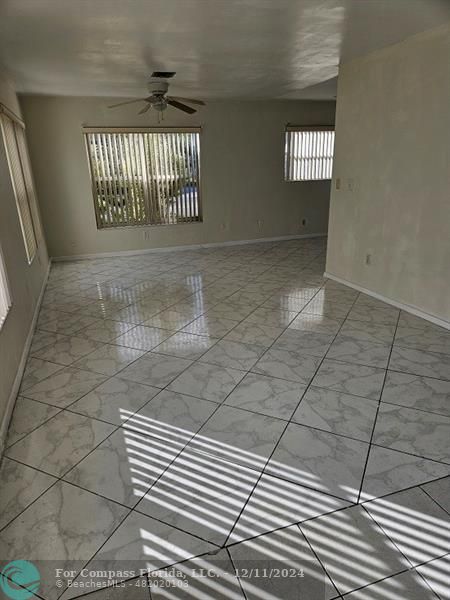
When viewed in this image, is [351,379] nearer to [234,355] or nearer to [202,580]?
Result: [234,355]

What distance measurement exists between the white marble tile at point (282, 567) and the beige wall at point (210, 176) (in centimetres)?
584

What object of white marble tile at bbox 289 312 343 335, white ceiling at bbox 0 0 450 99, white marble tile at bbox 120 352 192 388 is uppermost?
white ceiling at bbox 0 0 450 99

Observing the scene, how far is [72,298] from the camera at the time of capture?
15.4 feet

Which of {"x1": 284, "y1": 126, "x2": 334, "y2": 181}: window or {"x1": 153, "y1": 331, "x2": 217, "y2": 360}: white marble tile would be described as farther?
{"x1": 284, "y1": 126, "x2": 334, "y2": 181}: window

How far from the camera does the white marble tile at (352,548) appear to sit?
1.47 m

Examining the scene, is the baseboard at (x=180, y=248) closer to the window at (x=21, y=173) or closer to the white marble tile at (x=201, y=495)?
the window at (x=21, y=173)

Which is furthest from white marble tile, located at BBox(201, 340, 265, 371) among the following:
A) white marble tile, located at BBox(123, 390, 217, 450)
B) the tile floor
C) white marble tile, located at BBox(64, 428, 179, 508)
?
white marble tile, located at BBox(64, 428, 179, 508)

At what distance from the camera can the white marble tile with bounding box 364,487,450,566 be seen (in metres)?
1.56

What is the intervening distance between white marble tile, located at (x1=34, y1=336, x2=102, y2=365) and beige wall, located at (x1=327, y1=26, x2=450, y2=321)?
302 cm

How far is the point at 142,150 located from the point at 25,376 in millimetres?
4619

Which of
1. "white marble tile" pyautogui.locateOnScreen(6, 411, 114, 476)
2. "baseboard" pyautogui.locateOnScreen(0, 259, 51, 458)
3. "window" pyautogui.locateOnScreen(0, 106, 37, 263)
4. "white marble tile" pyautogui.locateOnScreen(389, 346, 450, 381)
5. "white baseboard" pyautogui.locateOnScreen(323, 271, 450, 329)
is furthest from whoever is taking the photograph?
"window" pyautogui.locateOnScreen(0, 106, 37, 263)

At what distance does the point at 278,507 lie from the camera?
1.78m

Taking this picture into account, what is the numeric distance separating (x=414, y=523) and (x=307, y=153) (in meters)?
7.03

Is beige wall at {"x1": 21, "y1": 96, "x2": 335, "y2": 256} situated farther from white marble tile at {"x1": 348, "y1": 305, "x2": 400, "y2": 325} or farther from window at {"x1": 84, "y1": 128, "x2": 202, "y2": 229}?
white marble tile at {"x1": 348, "y1": 305, "x2": 400, "y2": 325}
